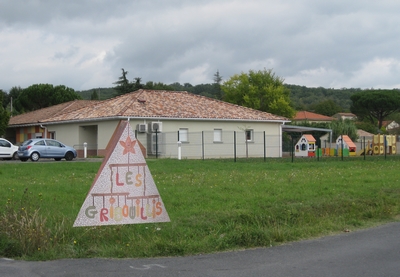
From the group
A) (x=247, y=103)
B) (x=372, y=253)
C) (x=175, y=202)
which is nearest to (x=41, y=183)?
(x=175, y=202)

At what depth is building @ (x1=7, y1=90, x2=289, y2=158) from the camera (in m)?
36.6

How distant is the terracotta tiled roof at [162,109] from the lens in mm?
37906

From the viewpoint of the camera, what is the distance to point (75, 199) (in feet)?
40.9

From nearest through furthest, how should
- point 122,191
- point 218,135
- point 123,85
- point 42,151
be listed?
1. point 122,191
2. point 42,151
3. point 218,135
4. point 123,85

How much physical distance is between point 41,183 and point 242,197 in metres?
6.09

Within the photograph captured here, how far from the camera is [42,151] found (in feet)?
112

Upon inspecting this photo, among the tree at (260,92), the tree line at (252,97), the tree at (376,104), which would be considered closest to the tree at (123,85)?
the tree line at (252,97)

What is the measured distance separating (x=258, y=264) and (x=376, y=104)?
88.8m

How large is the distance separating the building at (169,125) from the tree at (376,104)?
5123 centimetres

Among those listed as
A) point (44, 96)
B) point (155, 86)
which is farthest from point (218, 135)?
point (155, 86)

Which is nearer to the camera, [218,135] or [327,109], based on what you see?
[218,135]

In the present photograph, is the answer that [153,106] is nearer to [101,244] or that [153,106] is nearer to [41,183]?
[41,183]

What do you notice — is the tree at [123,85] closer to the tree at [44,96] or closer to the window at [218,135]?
the tree at [44,96]

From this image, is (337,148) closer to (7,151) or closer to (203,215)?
(7,151)
